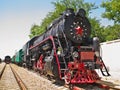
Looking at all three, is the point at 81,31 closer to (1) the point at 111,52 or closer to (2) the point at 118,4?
(1) the point at 111,52

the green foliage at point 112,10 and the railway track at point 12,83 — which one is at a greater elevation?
the green foliage at point 112,10

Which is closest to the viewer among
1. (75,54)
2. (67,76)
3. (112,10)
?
(67,76)

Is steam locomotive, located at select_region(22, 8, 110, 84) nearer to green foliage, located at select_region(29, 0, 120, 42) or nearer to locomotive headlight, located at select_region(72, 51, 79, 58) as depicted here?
locomotive headlight, located at select_region(72, 51, 79, 58)

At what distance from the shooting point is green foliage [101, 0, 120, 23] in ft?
113

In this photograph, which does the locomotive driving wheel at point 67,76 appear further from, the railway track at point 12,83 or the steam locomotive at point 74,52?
the railway track at point 12,83

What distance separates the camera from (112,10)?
3619cm

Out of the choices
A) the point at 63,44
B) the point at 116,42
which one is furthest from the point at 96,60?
the point at 116,42

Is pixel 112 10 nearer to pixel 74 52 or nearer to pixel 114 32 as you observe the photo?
pixel 114 32

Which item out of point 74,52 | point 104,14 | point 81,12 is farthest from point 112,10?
point 74,52

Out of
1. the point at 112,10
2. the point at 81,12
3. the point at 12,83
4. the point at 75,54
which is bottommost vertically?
the point at 12,83

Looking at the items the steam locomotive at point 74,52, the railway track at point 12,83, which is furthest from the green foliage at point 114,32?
the steam locomotive at point 74,52

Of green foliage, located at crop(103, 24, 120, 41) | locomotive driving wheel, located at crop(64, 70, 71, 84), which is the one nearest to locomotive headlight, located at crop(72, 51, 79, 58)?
locomotive driving wheel, located at crop(64, 70, 71, 84)

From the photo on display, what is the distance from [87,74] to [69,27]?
2579 mm

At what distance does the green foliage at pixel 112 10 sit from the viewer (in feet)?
113
